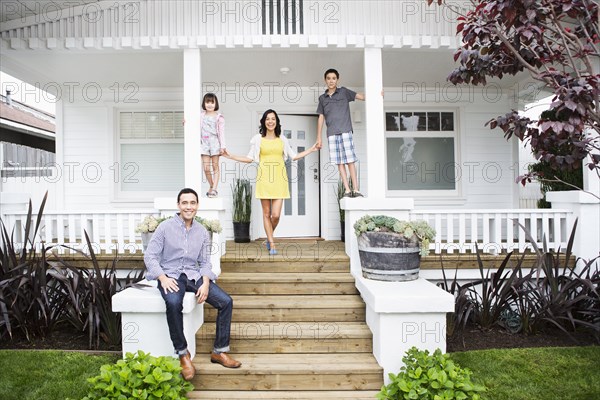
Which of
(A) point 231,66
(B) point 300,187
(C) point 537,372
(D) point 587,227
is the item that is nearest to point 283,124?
(B) point 300,187

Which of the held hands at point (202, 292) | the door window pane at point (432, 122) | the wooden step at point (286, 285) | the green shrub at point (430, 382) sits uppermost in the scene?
the door window pane at point (432, 122)

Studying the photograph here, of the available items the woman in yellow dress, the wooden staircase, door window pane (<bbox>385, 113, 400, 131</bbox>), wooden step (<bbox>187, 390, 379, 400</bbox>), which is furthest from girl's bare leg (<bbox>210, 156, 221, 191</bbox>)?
door window pane (<bbox>385, 113, 400, 131</bbox>)

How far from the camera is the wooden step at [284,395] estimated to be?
3.33m

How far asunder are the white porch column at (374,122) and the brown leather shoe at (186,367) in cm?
265

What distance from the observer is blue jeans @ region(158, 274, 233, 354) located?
3270 millimetres

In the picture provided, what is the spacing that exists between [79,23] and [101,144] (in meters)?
2.30

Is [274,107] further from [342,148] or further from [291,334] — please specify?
[291,334]

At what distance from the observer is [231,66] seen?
6.05 metres

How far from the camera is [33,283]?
4.04 m

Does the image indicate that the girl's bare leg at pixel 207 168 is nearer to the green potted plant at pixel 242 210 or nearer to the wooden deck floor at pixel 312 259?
the wooden deck floor at pixel 312 259

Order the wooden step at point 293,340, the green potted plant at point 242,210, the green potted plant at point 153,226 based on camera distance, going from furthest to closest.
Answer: the green potted plant at point 242,210, the green potted plant at point 153,226, the wooden step at point 293,340

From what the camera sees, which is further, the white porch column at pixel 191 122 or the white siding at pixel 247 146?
the white siding at pixel 247 146

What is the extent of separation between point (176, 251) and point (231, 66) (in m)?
3.31

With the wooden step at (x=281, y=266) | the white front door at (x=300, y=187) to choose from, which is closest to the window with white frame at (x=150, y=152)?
the white front door at (x=300, y=187)
